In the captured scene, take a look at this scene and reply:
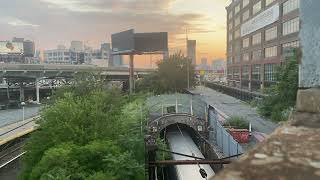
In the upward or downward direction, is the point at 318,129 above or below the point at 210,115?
above

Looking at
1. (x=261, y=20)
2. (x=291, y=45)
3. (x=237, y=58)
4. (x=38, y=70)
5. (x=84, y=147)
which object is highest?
(x=261, y=20)

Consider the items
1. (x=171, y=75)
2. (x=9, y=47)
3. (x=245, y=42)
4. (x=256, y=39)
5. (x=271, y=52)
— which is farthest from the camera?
(x=9, y=47)

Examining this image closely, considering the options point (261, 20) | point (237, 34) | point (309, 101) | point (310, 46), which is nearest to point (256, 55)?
point (261, 20)

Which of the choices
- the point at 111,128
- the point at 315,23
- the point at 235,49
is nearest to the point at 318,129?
the point at 315,23

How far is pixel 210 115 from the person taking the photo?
36.0 m

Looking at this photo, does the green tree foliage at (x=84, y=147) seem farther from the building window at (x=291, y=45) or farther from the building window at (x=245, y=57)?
the building window at (x=245, y=57)

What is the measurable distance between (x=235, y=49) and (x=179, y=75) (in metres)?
33.6

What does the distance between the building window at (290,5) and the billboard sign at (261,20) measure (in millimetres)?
3138

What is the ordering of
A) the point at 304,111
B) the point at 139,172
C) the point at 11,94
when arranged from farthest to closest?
1. the point at 11,94
2. the point at 139,172
3. the point at 304,111

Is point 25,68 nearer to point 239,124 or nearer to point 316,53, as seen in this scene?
point 239,124

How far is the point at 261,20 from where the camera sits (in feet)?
265

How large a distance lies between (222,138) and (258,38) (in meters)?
60.5

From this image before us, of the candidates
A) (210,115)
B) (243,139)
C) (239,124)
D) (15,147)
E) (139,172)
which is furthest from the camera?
(15,147)

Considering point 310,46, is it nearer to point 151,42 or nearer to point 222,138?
point 222,138
